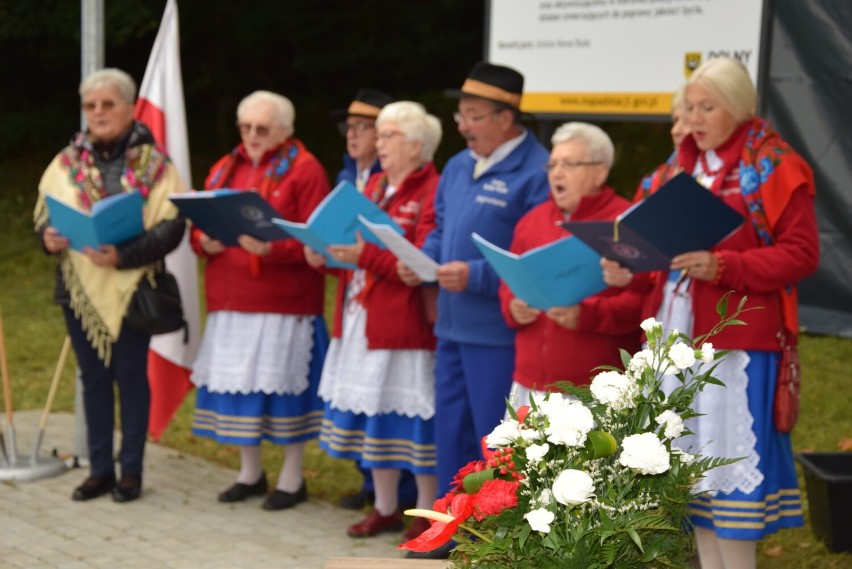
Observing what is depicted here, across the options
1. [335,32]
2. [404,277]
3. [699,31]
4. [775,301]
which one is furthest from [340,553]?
[335,32]

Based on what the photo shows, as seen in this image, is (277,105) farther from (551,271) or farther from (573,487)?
(573,487)

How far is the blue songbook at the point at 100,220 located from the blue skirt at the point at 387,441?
1.31 m

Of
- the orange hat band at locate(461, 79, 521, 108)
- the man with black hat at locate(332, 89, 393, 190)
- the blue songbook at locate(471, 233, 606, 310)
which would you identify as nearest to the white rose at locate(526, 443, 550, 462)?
the blue songbook at locate(471, 233, 606, 310)

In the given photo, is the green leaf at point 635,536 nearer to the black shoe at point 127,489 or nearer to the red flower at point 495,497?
the red flower at point 495,497

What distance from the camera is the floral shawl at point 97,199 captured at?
622cm

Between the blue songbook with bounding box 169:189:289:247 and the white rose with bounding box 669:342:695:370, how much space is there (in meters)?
3.57

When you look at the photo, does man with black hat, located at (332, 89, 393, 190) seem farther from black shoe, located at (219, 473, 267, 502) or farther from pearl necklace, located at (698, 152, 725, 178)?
pearl necklace, located at (698, 152, 725, 178)

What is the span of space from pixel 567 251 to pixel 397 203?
1.55 m

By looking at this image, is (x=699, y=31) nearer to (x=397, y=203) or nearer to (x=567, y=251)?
(x=397, y=203)

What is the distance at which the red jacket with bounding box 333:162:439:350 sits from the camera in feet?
18.9

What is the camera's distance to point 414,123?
5750 millimetres

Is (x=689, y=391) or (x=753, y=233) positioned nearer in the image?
(x=689, y=391)

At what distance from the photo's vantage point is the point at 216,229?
606cm

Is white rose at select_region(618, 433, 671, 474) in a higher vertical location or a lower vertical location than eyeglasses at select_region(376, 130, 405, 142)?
lower
